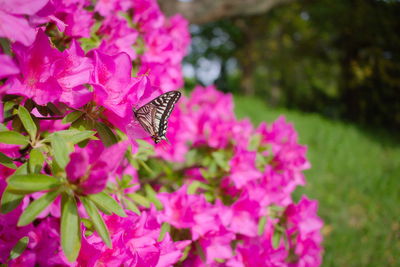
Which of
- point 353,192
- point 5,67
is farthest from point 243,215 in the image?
point 353,192

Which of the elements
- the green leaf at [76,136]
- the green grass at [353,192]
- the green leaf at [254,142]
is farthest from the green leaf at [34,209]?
the green grass at [353,192]

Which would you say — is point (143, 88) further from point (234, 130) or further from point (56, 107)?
point (234, 130)

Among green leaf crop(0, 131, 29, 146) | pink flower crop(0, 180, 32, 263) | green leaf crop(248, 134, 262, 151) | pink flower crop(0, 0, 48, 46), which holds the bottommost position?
green leaf crop(248, 134, 262, 151)

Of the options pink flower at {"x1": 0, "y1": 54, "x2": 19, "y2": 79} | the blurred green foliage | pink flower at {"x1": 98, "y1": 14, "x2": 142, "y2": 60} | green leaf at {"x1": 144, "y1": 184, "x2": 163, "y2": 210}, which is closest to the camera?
pink flower at {"x1": 0, "y1": 54, "x2": 19, "y2": 79}

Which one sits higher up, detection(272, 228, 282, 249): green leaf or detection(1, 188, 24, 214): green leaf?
detection(1, 188, 24, 214): green leaf

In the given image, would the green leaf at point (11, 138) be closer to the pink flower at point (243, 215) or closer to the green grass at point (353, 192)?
the pink flower at point (243, 215)

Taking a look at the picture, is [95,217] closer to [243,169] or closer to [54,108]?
[54,108]

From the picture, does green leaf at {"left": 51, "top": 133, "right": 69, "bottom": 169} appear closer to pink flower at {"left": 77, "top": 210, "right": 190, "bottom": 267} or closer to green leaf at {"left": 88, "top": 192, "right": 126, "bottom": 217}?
green leaf at {"left": 88, "top": 192, "right": 126, "bottom": 217}

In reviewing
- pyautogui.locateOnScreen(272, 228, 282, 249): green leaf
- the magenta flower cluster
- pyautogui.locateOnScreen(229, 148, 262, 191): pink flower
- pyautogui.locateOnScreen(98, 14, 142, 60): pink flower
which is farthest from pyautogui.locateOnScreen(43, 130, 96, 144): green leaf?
pyautogui.locateOnScreen(272, 228, 282, 249): green leaf
